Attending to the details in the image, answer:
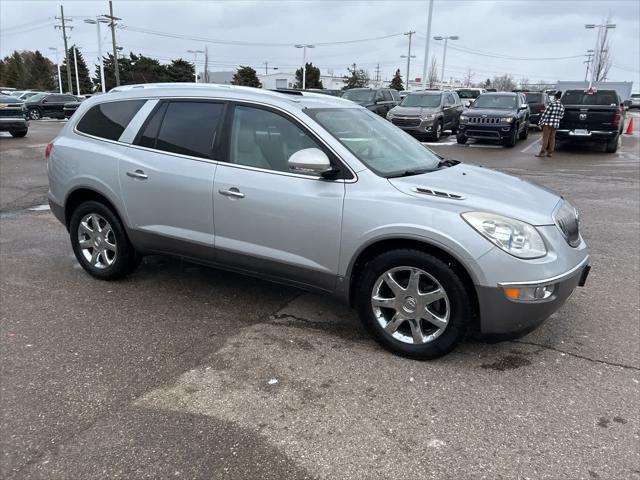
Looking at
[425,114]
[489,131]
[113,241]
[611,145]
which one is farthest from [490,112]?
[113,241]

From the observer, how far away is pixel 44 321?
4156 mm

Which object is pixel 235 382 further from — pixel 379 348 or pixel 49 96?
pixel 49 96

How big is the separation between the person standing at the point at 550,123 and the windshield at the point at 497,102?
2.37 meters

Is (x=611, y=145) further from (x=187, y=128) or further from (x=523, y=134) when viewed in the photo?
(x=187, y=128)

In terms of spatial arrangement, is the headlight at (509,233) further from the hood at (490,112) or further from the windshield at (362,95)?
the windshield at (362,95)

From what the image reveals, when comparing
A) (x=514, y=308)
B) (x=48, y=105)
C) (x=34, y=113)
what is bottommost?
(x=34, y=113)

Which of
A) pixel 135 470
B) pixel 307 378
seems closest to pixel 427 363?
pixel 307 378

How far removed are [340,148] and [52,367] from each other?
2440mm

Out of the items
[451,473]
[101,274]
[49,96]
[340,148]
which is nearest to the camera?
[451,473]

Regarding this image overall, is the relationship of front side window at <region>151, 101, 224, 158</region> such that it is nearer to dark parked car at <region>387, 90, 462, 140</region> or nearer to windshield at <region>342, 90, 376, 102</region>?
dark parked car at <region>387, 90, 462, 140</region>

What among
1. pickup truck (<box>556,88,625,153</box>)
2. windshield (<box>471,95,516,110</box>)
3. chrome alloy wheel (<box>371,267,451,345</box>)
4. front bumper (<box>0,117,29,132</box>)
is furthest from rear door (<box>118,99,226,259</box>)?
front bumper (<box>0,117,29,132</box>)

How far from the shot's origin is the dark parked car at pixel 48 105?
31.9m

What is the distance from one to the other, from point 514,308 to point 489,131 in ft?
49.1

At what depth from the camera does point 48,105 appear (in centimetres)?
3231
